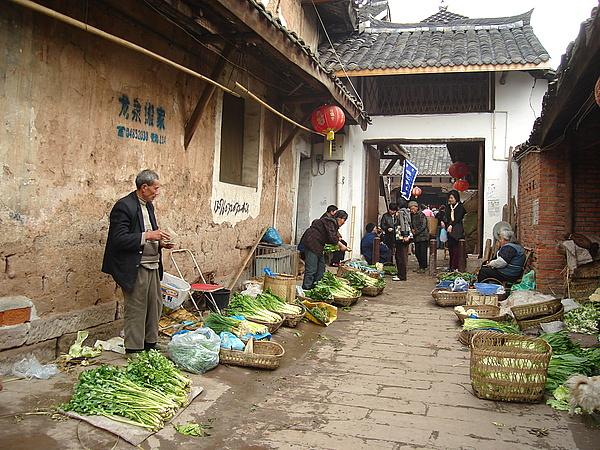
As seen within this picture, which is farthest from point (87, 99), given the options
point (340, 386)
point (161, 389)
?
point (340, 386)

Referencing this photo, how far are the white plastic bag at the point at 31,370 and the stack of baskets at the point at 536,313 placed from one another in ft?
17.8

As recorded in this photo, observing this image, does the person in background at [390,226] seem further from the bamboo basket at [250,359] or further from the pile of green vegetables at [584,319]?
the bamboo basket at [250,359]

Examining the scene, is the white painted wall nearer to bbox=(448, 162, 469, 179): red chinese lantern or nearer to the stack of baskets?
bbox=(448, 162, 469, 179): red chinese lantern

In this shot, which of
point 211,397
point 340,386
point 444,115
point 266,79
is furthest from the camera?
point 444,115

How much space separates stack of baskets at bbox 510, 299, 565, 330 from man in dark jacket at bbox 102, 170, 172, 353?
14.9 ft

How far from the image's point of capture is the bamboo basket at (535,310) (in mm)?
6789

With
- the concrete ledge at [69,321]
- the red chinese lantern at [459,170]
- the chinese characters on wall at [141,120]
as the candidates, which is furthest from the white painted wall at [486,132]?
the concrete ledge at [69,321]

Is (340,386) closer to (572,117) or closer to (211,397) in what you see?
(211,397)

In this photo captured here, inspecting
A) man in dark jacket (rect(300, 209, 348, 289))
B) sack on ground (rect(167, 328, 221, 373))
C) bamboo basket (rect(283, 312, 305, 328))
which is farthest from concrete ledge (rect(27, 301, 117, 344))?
man in dark jacket (rect(300, 209, 348, 289))

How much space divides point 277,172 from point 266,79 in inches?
75.5

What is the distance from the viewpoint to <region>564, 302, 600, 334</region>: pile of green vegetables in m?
6.72

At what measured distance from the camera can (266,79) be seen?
9539 millimetres

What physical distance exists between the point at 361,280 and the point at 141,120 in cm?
531

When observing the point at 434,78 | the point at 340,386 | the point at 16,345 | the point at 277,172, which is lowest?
the point at 340,386
